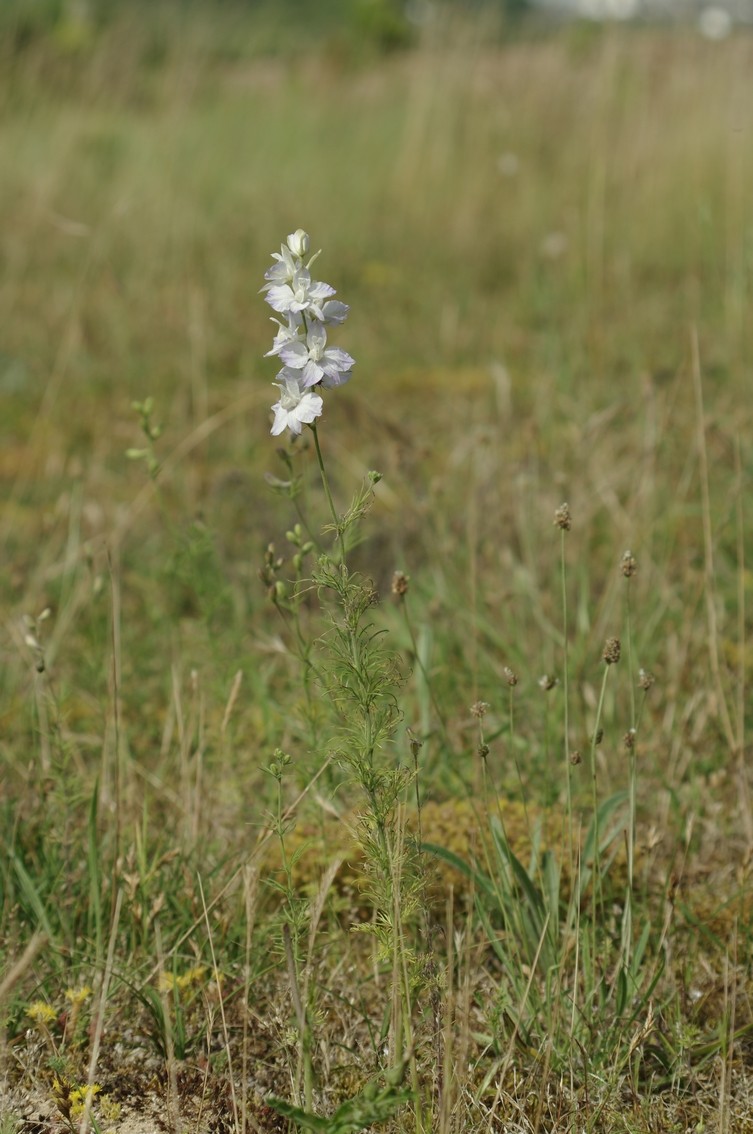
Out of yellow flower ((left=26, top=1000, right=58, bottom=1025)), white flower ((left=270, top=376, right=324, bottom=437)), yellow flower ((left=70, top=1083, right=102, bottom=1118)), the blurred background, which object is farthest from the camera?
the blurred background

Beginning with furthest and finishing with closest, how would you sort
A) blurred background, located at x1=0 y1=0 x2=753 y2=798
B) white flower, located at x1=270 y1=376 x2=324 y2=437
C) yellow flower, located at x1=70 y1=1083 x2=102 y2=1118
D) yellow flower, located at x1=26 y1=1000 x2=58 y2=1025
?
blurred background, located at x1=0 y1=0 x2=753 y2=798, yellow flower, located at x1=26 y1=1000 x2=58 y2=1025, yellow flower, located at x1=70 y1=1083 x2=102 y2=1118, white flower, located at x1=270 y1=376 x2=324 y2=437

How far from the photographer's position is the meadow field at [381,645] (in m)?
1.36

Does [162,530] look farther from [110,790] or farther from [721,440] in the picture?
[721,440]

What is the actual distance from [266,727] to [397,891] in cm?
90

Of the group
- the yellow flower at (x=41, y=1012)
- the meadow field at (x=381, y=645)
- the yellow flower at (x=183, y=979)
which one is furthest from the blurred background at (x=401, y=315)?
the yellow flower at (x=41, y=1012)

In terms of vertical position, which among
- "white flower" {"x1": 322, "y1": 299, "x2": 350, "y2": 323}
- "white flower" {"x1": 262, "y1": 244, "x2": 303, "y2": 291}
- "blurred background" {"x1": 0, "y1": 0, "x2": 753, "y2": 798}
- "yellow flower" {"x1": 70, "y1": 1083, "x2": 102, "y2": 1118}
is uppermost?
"blurred background" {"x1": 0, "y1": 0, "x2": 753, "y2": 798}

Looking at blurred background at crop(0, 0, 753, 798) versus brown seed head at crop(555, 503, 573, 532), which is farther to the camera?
blurred background at crop(0, 0, 753, 798)

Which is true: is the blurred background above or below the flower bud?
above

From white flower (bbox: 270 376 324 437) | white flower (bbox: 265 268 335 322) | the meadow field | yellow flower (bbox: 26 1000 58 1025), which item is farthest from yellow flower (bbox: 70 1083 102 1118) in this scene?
white flower (bbox: 265 268 335 322)

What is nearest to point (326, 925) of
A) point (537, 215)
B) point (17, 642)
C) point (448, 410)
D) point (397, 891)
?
point (397, 891)

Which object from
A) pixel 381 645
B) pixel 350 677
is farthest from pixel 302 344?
pixel 381 645

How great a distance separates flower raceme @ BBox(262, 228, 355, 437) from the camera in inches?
46.1

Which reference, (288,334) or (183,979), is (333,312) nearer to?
(288,334)

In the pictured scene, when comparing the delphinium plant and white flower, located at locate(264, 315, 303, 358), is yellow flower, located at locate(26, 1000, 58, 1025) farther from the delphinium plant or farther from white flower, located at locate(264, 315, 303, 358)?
white flower, located at locate(264, 315, 303, 358)
